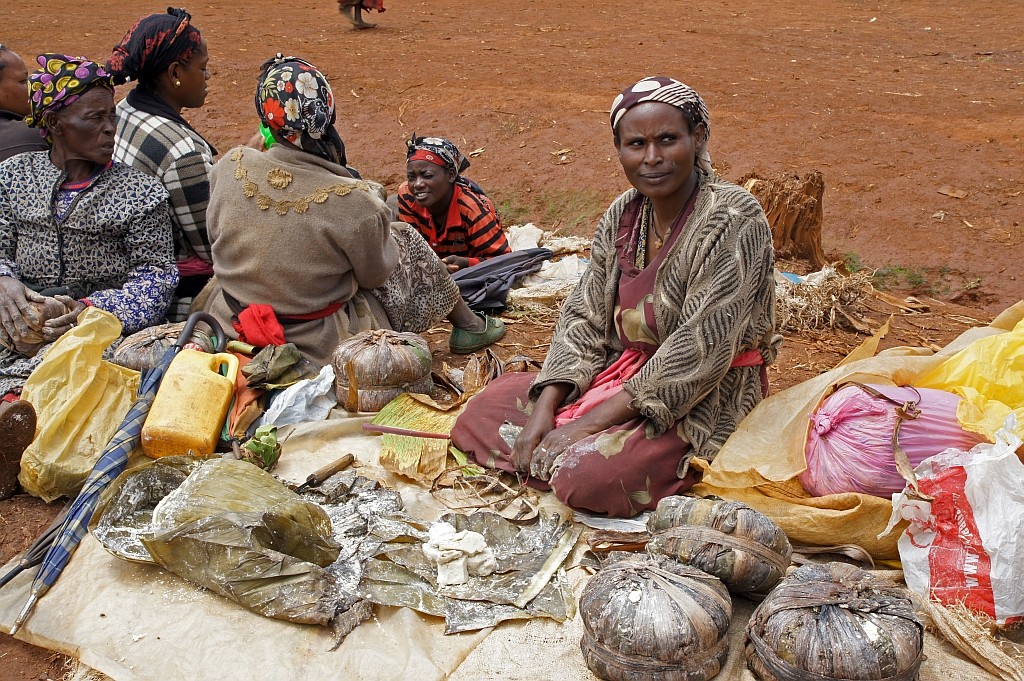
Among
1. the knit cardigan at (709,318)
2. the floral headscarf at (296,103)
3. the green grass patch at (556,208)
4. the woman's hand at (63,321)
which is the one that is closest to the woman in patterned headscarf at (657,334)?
the knit cardigan at (709,318)

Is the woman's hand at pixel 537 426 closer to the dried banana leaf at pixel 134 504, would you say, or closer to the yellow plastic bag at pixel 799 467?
the yellow plastic bag at pixel 799 467

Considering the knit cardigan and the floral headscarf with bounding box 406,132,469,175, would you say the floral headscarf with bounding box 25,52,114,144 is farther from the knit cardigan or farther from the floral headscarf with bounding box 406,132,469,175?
the knit cardigan

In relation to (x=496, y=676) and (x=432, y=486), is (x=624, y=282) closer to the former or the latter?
(x=432, y=486)

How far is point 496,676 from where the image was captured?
2365mm

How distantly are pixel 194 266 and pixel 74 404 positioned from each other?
41.6 inches

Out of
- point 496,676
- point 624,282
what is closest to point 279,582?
point 496,676

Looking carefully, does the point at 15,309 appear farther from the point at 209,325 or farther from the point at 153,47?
the point at 153,47

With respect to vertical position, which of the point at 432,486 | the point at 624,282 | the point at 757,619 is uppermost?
the point at 624,282

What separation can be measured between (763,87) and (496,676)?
280 inches

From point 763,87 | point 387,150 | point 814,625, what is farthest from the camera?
point 763,87

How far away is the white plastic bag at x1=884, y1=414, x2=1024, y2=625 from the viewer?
235cm

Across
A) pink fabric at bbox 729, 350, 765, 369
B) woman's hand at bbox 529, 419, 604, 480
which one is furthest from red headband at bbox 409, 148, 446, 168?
pink fabric at bbox 729, 350, 765, 369

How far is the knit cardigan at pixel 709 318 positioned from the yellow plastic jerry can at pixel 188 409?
1.51 m

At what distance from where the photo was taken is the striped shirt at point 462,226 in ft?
17.5
